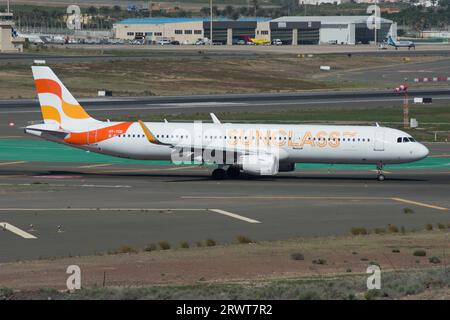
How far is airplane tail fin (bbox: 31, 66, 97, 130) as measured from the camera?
71.7m

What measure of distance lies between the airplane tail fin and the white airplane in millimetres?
68

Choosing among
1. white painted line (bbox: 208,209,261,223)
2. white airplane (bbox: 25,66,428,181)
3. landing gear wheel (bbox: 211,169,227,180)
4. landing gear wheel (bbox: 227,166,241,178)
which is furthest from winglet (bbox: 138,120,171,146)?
white painted line (bbox: 208,209,261,223)

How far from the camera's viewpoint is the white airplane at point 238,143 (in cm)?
7006

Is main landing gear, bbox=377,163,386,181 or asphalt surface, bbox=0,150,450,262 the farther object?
main landing gear, bbox=377,163,386,181

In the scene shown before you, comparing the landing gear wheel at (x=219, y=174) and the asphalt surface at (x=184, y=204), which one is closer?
the asphalt surface at (x=184, y=204)

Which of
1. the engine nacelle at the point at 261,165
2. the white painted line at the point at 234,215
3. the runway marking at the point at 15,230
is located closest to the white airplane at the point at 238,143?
the engine nacelle at the point at 261,165

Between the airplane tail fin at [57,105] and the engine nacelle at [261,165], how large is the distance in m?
11.2

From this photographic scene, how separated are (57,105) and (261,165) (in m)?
14.7

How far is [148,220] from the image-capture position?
175 feet

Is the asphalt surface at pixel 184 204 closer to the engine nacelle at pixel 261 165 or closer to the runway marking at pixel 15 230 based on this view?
the runway marking at pixel 15 230

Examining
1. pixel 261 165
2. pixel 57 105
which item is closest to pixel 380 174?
pixel 261 165

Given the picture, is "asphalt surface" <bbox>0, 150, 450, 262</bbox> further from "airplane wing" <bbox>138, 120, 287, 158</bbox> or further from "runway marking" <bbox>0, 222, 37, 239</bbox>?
"airplane wing" <bbox>138, 120, 287, 158</bbox>
